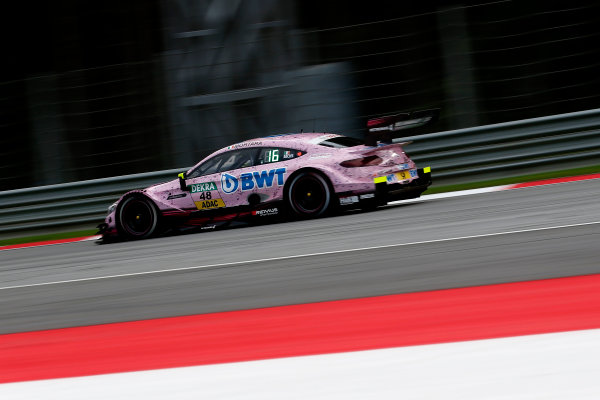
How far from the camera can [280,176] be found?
10945mm

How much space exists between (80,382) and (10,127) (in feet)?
36.9

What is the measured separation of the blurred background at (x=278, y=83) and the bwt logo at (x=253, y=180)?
9.42 ft

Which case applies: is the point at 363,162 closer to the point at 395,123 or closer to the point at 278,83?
the point at 395,123

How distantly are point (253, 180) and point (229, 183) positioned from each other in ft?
1.16

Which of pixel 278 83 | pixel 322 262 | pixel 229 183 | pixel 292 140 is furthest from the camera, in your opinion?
pixel 278 83

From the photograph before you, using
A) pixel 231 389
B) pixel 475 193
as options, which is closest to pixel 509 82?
pixel 475 193

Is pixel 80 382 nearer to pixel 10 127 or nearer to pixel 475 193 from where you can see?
pixel 475 193

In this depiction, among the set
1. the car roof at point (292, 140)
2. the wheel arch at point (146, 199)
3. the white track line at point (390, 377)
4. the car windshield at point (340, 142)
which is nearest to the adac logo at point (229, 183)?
the car roof at point (292, 140)

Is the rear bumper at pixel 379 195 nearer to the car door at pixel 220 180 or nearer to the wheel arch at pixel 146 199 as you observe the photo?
the car door at pixel 220 180

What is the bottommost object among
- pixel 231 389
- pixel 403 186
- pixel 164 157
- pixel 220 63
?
pixel 231 389

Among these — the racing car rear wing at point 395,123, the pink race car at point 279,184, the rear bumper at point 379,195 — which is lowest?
the rear bumper at point 379,195

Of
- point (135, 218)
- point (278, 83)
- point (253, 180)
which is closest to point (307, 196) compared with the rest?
point (253, 180)

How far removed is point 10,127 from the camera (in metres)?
15.0

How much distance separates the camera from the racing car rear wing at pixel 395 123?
1046 cm
